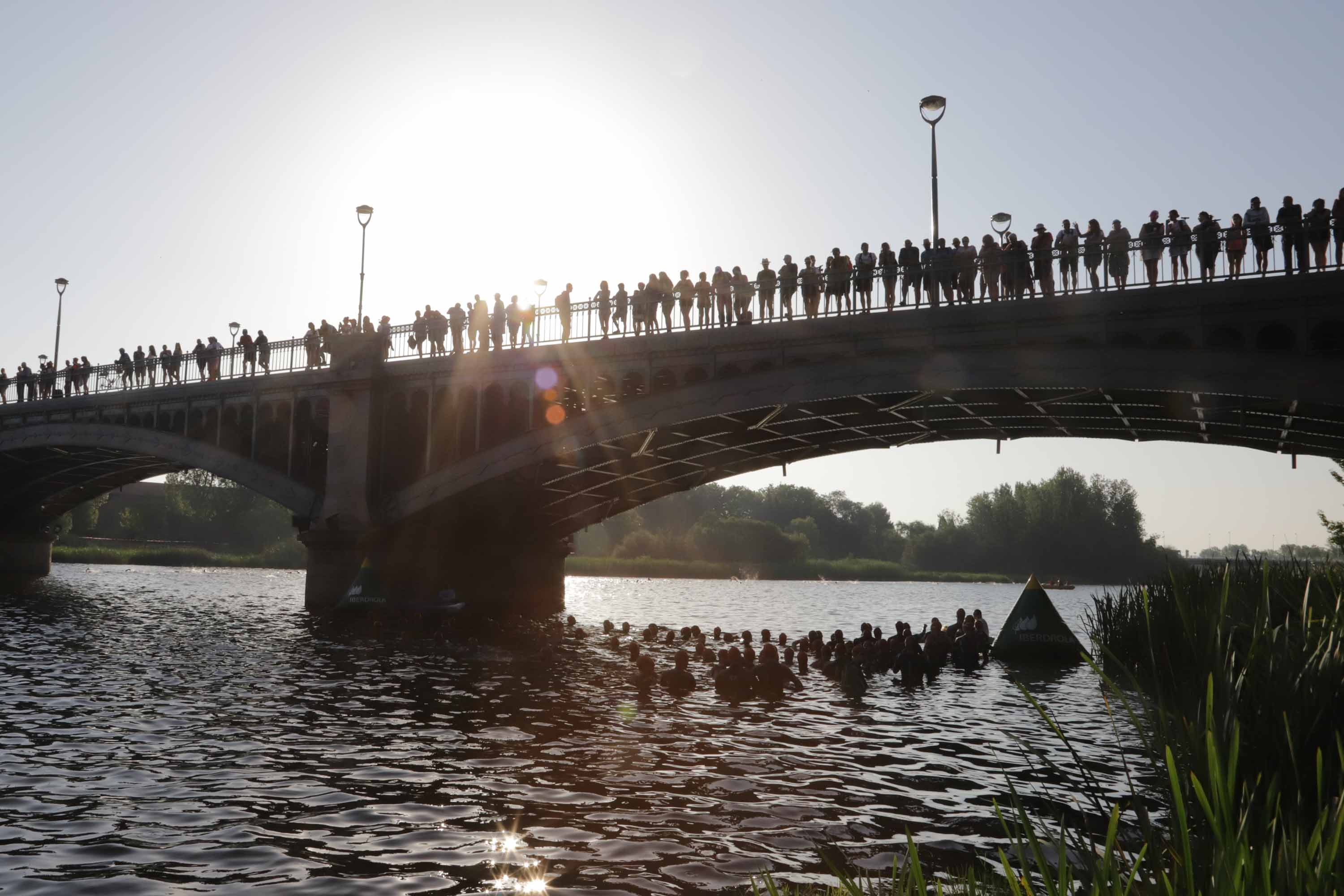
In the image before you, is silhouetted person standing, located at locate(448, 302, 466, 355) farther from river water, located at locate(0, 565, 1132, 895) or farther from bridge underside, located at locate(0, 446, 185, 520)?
bridge underside, located at locate(0, 446, 185, 520)

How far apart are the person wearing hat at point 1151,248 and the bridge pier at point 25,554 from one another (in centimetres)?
5990

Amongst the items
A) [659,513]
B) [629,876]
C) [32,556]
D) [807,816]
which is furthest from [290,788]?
[659,513]

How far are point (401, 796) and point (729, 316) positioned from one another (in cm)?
1974

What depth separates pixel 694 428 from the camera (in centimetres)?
3481

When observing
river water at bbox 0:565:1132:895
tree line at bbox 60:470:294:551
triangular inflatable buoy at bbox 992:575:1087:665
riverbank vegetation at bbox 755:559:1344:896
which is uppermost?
tree line at bbox 60:470:294:551

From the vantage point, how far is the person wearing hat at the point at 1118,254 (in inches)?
910

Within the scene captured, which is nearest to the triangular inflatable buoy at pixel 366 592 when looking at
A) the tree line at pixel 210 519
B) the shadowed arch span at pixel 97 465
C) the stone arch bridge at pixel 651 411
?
the stone arch bridge at pixel 651 411

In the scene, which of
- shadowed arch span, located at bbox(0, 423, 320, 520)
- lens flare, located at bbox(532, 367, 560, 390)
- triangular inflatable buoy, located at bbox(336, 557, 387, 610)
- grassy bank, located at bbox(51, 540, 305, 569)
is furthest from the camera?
grassy bank, located at bbox(51, 540, 305, 569)

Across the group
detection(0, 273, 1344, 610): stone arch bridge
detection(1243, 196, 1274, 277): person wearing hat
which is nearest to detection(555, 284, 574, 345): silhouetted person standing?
detection(0, 273, 1344, 610): stone arch bridge

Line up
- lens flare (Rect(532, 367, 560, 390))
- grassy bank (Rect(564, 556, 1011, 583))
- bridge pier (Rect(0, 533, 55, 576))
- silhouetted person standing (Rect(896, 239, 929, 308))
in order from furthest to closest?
grassy bank (Rect(564, 556, 1011, 583)) < bridge pier (Rect(0, 533, 55, 576)) < lens flare (Rect(532, 367, 560, 390)) < silhouetted person standing (Rect(896, 239, 929, 308))

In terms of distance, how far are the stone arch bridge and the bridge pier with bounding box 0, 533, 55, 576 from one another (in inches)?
333

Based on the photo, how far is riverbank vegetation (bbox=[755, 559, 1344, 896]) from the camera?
354 cm

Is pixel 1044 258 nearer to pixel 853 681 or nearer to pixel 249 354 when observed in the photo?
pixel 853 681

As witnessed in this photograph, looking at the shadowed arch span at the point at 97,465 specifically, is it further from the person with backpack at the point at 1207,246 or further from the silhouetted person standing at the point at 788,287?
the person with backpack at the point at 1207,246
